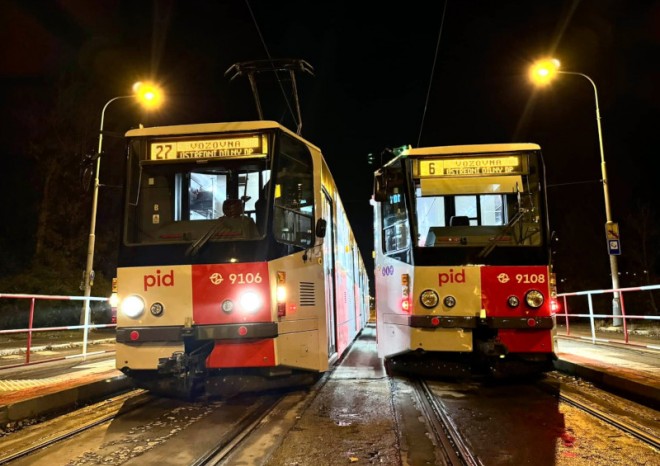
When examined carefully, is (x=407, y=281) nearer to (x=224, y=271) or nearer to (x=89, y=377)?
(x=224, y=271)

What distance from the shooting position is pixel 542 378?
323 inches

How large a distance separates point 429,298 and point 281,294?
7.09ft

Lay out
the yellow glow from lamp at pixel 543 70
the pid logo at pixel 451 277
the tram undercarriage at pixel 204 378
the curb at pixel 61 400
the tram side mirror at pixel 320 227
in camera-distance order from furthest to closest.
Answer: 1. the yellow glow from lamp at pixel 543 70
2. the pid logo at pixel 451 277
3. the tram side mirror at pixel 320 227
4. the tram undercarriage at pixel 204 378
5. the curb at pixel 61 400

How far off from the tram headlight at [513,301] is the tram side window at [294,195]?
278 centimetres

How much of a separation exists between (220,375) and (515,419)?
3.42 m

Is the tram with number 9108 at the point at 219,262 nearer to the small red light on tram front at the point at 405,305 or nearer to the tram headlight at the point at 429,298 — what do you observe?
the small red light on tram front at the point at 405,305

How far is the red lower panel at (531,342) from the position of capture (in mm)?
7191

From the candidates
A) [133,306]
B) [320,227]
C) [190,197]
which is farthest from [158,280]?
[320,227]

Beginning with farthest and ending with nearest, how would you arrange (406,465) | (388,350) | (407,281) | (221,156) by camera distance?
(388,350) < (407,281) < (221,156) < (406,465)

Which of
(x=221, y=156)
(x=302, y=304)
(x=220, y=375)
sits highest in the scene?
(x=221, y=156)

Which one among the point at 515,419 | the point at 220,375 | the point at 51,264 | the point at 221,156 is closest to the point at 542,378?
the point at 515,419

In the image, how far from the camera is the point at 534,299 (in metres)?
7.25

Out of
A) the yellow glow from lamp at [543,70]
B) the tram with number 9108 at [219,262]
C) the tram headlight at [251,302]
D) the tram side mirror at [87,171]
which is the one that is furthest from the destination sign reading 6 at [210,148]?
the yellow glow from lamp at [543,70]

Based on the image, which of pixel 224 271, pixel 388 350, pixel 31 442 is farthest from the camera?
pixel 388 350
